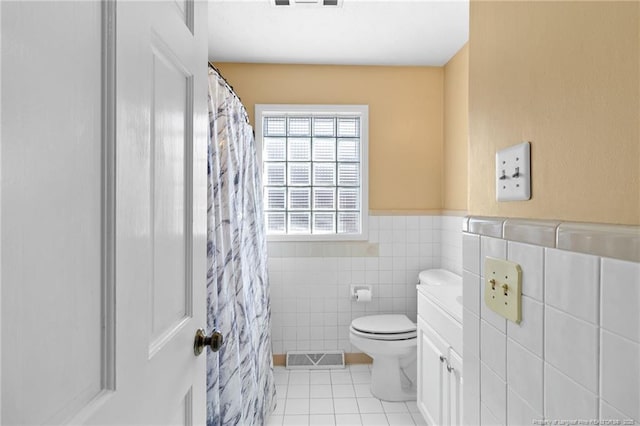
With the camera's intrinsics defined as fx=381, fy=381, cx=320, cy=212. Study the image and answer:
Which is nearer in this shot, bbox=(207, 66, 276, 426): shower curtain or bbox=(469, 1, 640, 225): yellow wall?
bbox=(469, 1, 640, 225): yellow wall

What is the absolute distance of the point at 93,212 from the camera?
1.58ft

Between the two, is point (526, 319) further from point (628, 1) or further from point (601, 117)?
point (628, 1)

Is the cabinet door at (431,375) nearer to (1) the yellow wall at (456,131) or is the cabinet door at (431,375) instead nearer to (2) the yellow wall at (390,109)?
(1) the yellow wall at (456,131)

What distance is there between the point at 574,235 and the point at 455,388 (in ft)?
4.09

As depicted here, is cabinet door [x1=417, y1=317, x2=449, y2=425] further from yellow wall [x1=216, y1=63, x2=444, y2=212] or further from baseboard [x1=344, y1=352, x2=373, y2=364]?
yellow wall [x1=216, y1=63, x2=444, y2=212]

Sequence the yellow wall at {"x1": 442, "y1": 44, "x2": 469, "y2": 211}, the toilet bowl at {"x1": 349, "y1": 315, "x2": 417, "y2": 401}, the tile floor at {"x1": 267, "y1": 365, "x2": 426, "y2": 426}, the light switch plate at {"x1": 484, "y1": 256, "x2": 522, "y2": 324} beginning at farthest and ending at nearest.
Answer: the yellow wall at {"x1": 442, "y1": 44, "x2": 469, "y2": 211}
the toilet bowl at {"x1": 349, "y1": 315, "x2": 417, "y2": 401}
the tile floor at {"x1": 267, "y1": 365, "x2": 426, "y2": 426}
the light switch plate at {"x1": 484, "y1": 256, "x2": 522, "y2": 324}

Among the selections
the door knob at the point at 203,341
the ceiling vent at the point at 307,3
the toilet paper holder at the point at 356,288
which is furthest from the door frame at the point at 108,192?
Answer: the toilet paper holder at the point at 356,288

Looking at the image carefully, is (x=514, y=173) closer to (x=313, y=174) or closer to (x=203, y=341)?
(x=203, y=341)

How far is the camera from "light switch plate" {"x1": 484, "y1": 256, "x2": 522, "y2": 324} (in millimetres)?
735

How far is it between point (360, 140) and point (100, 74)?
2.55 metres

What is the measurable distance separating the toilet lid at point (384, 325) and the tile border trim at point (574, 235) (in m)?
1.71

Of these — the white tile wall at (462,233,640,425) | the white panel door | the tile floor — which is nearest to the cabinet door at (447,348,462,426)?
the tile floor

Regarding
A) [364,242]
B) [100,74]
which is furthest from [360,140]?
[100,74]

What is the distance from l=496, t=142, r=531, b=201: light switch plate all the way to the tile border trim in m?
0.05
